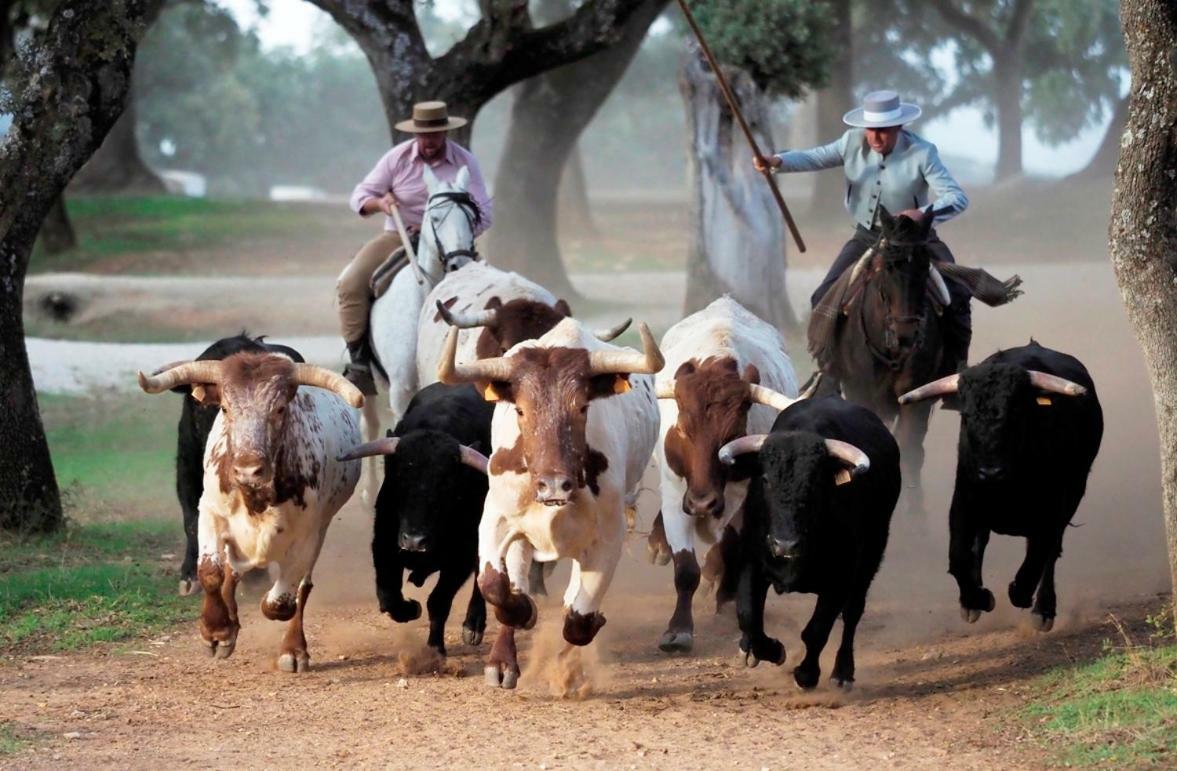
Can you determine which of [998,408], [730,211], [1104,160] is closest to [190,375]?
[998,408]

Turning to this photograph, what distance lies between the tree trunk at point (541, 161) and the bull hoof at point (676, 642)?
17.0 metres

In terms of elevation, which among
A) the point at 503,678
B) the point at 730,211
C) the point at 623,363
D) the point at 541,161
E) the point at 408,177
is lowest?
the point at 503,678

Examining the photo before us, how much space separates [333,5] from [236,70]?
2219 inches

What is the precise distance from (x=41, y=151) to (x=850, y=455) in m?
6.09

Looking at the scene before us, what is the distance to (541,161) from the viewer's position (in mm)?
27156

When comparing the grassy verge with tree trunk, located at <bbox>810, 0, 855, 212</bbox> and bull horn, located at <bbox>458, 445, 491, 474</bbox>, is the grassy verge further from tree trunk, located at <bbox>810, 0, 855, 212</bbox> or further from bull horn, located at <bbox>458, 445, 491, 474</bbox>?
tree trunk, located at <bbox>810, 0, 855, 212</bbox>

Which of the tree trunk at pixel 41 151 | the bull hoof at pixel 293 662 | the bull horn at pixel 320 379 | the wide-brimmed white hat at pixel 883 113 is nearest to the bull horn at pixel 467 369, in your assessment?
the bull horn at pixel 320 379

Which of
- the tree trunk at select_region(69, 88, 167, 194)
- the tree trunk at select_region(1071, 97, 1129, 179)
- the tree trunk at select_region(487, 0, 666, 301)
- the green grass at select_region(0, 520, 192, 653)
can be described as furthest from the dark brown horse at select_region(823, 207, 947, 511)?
the tree trunk at select_region(69, 88, 167, 194)

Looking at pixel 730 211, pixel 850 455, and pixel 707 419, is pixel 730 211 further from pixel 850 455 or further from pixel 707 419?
pixel 850 455

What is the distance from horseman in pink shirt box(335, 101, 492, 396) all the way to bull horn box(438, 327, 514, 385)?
183 inches

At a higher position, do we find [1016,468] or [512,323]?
[512,323]

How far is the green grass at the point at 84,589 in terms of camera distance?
10039 millimetres

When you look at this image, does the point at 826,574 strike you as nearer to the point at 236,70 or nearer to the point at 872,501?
the point at 872,501

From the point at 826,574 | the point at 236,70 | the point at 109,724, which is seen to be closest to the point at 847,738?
the point at 826,574
